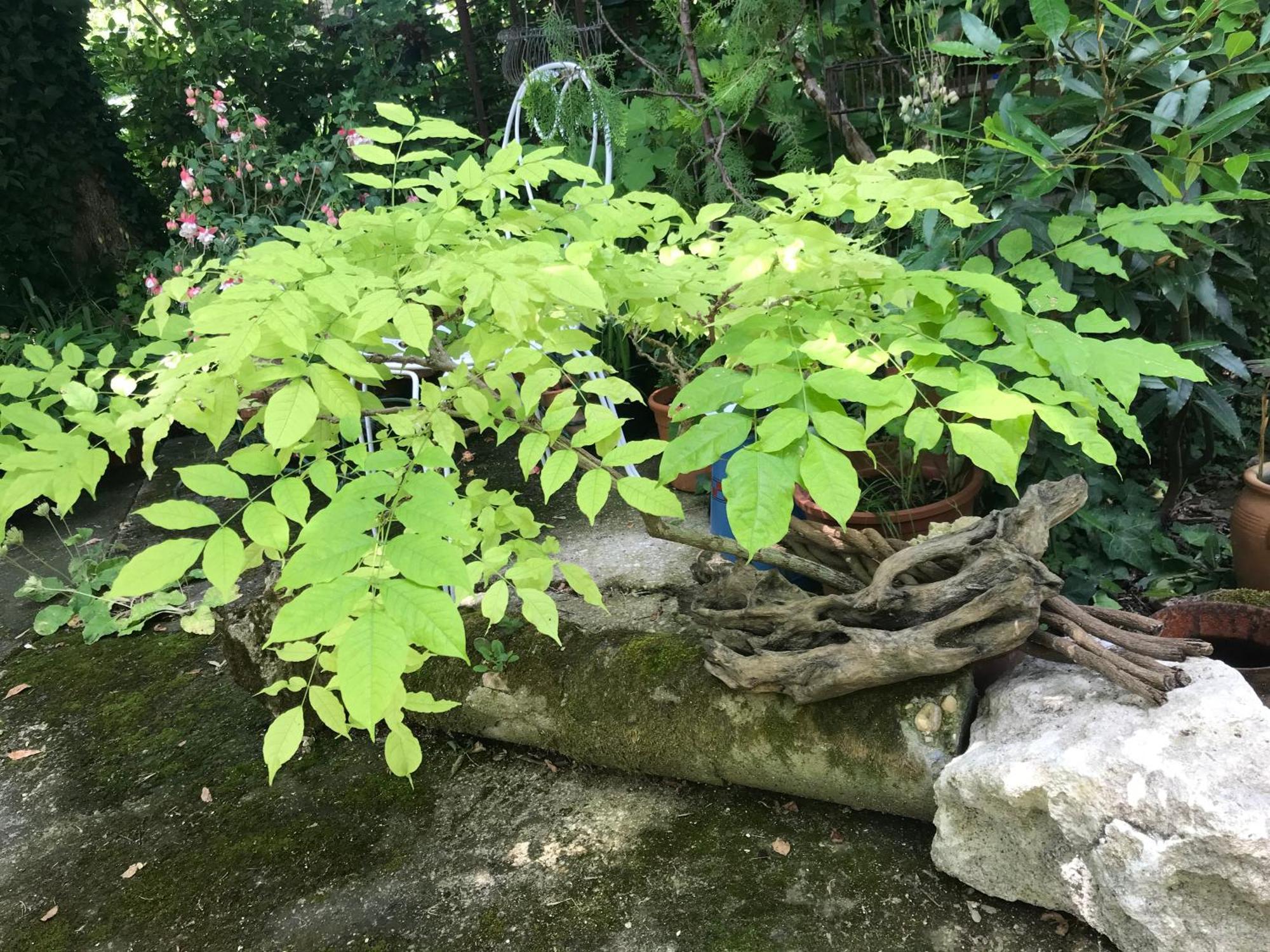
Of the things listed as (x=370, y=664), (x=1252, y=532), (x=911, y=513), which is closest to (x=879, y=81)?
(x=911, y=513)

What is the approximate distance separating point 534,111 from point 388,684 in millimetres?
2453

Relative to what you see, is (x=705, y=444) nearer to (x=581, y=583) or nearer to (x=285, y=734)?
(x=581, y=583)

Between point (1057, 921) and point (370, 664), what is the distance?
123 cm

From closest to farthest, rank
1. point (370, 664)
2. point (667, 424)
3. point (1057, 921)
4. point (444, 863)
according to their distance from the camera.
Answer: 1. point (370, 664)
2. point (1057, 921)
3. point (444, 863)
4. point (667, 424)

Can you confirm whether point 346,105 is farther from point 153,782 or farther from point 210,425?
point 210,425

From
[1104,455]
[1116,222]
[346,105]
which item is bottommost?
[1104,455]

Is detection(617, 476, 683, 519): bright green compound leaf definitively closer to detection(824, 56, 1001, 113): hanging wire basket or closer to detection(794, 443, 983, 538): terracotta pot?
detection(794, 443, 983, 538): terracotta pot

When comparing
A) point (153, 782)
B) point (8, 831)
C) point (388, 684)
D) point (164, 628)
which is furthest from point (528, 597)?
point (164, 628)

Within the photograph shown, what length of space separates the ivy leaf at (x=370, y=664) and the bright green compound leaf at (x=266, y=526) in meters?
0.20

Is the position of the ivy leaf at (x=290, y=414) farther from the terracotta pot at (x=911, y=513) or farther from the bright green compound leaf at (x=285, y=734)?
the terracotta pot at (x=911, y=513)

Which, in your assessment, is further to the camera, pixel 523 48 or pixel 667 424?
pixel 523 48

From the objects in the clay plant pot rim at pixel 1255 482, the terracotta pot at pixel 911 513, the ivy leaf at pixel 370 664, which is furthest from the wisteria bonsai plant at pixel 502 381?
the clay plant pot rim at pixel 1255 482

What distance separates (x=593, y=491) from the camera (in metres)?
1.12

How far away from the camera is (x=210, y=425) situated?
1102 mm
